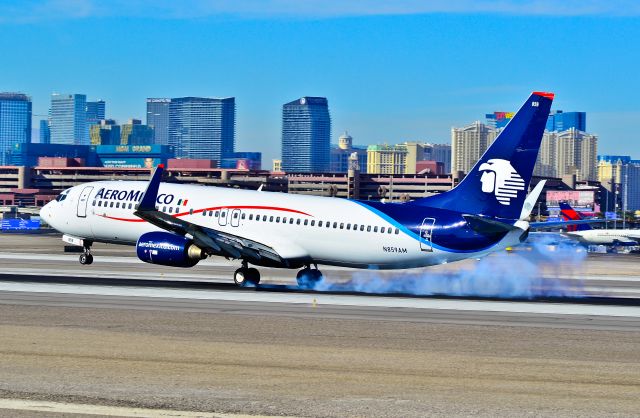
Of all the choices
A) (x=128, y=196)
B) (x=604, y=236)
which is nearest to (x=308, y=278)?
(x=128, y=196)

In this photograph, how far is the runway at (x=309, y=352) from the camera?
23.0 m

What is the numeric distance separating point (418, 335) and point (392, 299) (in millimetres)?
12094

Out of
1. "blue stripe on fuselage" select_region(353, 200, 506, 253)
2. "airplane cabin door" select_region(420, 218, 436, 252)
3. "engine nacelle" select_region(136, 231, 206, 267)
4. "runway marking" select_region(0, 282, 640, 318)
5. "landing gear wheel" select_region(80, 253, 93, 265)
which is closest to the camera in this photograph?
"runway marking" select_region(0, 282, 640, 318)

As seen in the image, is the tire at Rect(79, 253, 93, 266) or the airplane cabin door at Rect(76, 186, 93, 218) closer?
the airplane cabin door at Rect(76, 186, 93, 218)

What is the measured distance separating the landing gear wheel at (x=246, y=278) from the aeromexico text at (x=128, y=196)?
18.4 ft

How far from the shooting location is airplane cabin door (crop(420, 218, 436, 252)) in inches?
1934

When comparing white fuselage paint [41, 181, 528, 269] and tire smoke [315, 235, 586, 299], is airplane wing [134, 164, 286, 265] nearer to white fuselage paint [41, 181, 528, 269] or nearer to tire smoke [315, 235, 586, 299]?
white fuselage paint [41, 181, 528, 269]

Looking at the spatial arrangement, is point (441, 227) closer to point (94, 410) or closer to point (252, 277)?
point (252, 277)

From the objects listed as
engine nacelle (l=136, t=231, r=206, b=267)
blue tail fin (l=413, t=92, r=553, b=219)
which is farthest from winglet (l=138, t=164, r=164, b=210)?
blue tail fin (l=413, t=92, r=553, b=219)

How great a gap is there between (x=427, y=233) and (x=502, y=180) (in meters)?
4.17

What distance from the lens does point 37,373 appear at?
84.9ft

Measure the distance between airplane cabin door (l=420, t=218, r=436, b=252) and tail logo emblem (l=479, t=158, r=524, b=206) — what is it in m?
2.89

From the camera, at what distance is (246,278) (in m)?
52.2

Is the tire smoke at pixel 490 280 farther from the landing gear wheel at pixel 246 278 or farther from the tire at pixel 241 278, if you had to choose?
the tire at pixel 241 278
